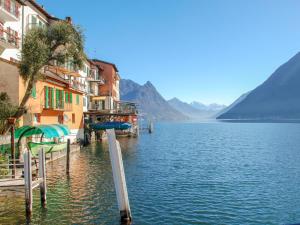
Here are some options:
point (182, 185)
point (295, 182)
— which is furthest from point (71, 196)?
point (295, 182)

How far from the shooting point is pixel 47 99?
132ft

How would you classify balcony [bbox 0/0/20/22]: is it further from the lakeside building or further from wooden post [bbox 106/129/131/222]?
wooden post [bbox 106/129/131/222]

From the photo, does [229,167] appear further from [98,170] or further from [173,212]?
[173,212]

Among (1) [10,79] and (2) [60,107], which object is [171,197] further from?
(2) [60,107]

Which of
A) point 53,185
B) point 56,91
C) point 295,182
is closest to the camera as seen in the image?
point 53,185

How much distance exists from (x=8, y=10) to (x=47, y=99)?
10228mm

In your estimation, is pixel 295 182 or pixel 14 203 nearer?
pixel 14 203

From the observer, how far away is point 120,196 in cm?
1535

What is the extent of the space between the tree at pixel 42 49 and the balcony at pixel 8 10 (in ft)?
24.1

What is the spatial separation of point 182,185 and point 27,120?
58.1 ft

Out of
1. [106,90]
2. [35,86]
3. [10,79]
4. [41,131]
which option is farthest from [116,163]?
[106,90]

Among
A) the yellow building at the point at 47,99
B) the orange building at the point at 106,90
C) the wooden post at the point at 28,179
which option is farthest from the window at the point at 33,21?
the wooden post at the point at 28,179

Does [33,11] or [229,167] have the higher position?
[33,11]

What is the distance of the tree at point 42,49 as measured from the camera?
90.7 ft
